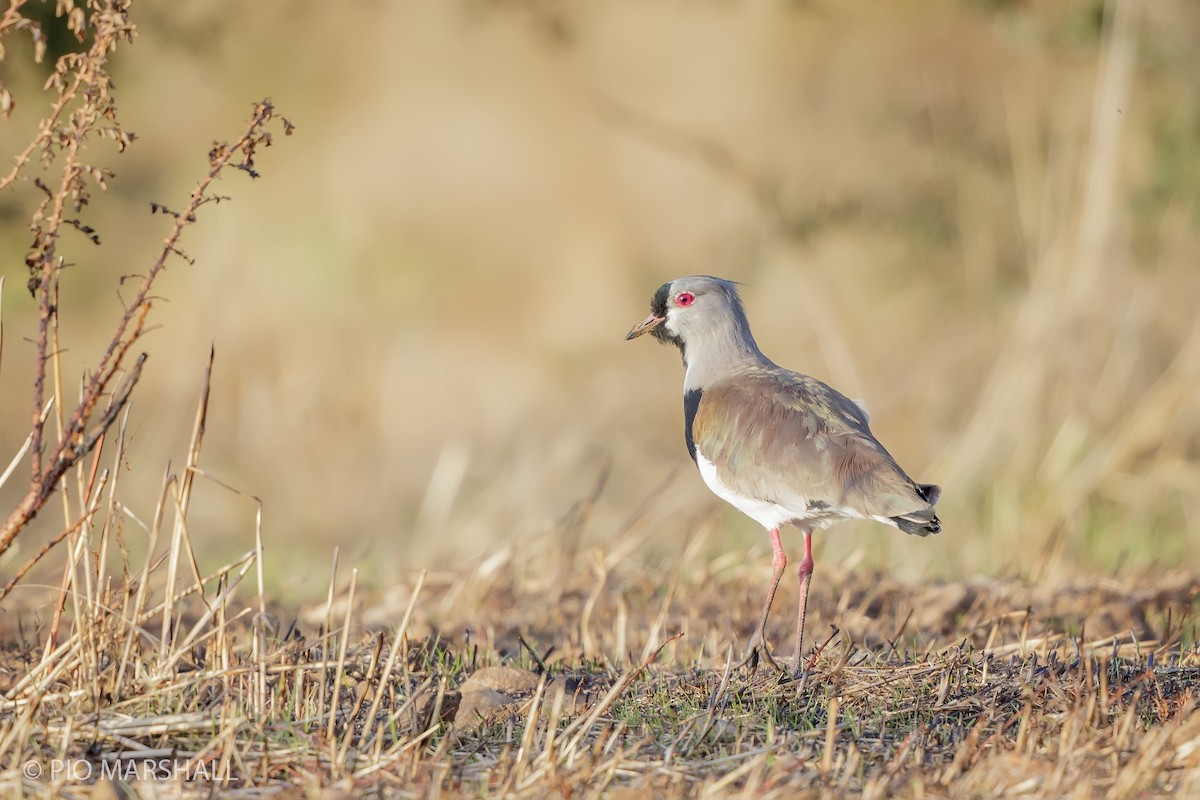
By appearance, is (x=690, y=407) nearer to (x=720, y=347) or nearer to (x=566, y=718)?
(x=720, y=347)

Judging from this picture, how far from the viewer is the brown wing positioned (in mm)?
4016

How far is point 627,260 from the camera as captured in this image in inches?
442

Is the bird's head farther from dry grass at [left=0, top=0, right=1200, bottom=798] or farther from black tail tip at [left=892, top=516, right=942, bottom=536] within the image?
black tail tip at [left=892, top=516, right=942, bottom=536]

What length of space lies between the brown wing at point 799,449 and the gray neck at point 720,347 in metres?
0.19

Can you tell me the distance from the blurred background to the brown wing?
5.19 ft

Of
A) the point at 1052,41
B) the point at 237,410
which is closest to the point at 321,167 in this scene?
the point at 237,410

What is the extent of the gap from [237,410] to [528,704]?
6274 mm

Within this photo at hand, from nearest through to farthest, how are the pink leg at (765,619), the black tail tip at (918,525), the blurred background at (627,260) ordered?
the pink leg at (765,619) < the black tail tip at (918,525) < the blurred background at (627,260)

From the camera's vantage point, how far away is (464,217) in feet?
39.2

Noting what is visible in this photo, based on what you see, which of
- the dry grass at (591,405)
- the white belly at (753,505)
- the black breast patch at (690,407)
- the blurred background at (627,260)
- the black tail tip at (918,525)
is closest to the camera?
the dry grass at (591,405)

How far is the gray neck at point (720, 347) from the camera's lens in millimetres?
4957


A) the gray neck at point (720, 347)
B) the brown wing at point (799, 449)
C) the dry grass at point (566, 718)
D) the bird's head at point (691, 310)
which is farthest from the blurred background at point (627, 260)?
the dry grass at point (566, 718)

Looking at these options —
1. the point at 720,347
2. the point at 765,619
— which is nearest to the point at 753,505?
the point at 765,619

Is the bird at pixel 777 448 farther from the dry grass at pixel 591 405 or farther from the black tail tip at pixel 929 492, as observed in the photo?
the dry grass at pixel 591 405
